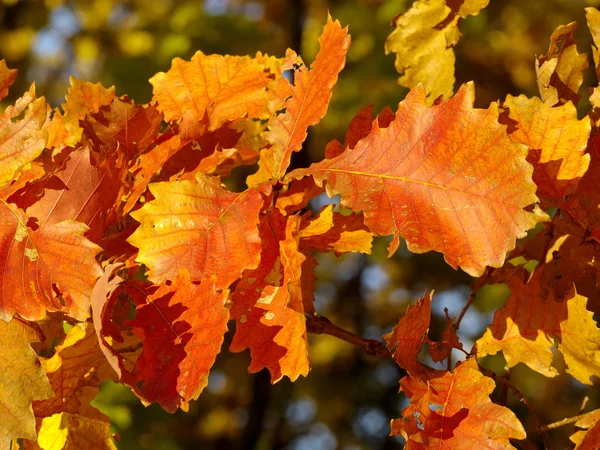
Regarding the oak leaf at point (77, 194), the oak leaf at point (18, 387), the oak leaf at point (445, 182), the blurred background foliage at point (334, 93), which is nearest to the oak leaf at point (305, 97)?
the oak leaf at point (445, 182)

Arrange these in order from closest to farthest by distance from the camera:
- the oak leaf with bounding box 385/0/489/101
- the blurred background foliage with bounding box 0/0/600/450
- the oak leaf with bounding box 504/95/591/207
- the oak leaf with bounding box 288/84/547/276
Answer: the oak leaf with bounding box 288/84/547/276 → the oak leaf with bounding box 504/95/591/207 → the oak leaf with bounding box 385/0/489/101 → the blurred background foliage with bounding box 0/0/600/450

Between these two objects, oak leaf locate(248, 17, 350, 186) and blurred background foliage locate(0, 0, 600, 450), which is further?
blurred background foliage locate(0, 0, 600, 450)

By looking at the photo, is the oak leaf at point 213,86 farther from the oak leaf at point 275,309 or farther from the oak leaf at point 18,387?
the oak leaf at point 18,387

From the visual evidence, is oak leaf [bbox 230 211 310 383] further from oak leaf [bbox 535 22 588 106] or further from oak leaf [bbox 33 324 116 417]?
oak leaf [bbox 535 22 588 106]

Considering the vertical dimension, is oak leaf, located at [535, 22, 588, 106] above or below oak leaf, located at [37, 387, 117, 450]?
above

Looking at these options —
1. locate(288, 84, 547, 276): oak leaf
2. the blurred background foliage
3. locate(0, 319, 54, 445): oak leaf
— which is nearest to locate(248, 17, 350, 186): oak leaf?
locate(288, 84, 547, 276): oak leaf

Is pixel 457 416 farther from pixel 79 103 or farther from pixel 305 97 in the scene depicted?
pixel 79 103
